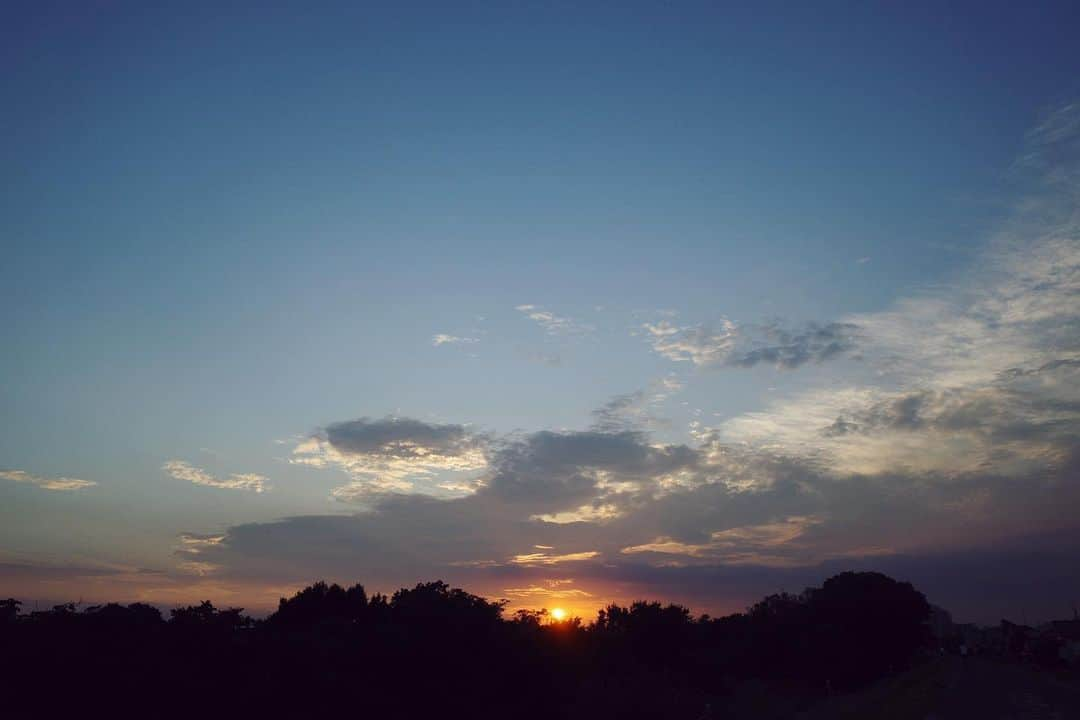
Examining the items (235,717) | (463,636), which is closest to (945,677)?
(463,636)

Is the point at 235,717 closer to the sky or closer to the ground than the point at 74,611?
closer to the ground

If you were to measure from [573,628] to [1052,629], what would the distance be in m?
62.9

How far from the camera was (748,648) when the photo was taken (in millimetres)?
69125

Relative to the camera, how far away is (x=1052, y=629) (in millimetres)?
87000

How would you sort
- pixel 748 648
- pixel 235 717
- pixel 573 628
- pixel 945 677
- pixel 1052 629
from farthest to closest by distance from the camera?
pixel 1052 629, pixel 748 648, pixel 573 628, pixel 945 677, pixel 235 717

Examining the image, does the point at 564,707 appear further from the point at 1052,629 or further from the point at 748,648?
the point at 1052,629

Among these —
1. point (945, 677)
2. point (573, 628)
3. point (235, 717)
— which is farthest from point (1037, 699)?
point (235, 717)

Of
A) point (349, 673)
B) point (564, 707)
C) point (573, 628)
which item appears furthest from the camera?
point (573, 628)

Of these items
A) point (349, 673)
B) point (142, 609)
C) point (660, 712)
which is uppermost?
point (142, 609)

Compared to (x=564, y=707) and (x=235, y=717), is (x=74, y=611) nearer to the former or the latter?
(x=235, y=717)

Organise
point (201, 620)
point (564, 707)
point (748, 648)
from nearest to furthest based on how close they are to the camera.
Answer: point (201, 620)
point (564, 707)
point (748, 648)

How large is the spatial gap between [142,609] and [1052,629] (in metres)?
97.2

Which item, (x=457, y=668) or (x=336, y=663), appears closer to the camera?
(x=336, y=663)

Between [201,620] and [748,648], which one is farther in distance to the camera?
[748,648]
